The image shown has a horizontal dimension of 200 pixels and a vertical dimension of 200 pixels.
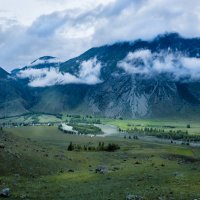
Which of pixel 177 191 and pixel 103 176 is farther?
pixel 103 176

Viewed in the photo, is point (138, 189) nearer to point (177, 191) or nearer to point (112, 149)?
point (177, 191)

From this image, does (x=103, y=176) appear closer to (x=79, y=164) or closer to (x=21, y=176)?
(x=21, y=176)

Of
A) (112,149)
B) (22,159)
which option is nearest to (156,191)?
(22,159)

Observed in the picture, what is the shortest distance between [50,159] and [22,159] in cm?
1181

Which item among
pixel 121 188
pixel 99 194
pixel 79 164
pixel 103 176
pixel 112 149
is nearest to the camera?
pixel 99 194

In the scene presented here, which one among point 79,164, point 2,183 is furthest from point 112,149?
point 2,183

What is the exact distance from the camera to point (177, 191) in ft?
168

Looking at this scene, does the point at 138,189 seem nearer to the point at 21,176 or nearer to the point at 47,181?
the point at 47,181

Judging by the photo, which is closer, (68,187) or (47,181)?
(68,187)

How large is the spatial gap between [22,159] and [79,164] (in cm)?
1985

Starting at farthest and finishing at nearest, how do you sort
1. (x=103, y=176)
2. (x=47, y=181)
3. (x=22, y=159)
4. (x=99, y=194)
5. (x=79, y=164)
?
1. (x=79, y=164)
2. (x=22, y=159)
3. (x=103, y=176)
4. (x=47, y=181)
5. (x=99, y=194)

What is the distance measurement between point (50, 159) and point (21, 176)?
22589mm

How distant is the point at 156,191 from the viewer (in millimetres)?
50875

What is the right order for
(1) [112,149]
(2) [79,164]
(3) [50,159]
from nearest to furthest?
(3) [50,159], (2) [79,164], (1) [112,149]
